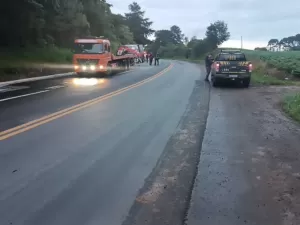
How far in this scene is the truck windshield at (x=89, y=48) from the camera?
83.3 ft

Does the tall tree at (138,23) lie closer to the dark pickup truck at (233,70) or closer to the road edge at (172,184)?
the dark pickup truck at (233,70)

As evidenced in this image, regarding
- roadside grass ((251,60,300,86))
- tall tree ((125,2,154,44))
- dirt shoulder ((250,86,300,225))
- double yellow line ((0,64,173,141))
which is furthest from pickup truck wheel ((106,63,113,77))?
tall tree ((125,2,154,44))

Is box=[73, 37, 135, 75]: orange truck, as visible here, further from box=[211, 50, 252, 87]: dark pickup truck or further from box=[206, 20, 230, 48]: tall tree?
box=[206, 20, 230, 48]: tall tree

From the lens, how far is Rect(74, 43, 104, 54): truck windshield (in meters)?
25.4

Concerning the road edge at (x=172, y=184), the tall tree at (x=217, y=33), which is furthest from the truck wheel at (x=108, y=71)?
the tall tree at (x=217, y=33)

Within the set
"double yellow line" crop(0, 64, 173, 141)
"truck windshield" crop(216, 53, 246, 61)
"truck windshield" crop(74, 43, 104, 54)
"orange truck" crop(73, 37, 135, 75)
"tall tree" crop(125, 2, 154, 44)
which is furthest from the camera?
"tall tree" crop(125, 2, 154, 44)

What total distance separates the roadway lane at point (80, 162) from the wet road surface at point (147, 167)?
0.02 meters

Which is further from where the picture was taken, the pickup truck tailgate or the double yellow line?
the pickup truck tailgate

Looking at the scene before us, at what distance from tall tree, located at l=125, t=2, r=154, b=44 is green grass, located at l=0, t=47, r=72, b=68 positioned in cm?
7511

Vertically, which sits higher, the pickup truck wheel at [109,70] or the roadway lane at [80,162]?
the pickup truck wheel at [109,70]

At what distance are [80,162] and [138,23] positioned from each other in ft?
369

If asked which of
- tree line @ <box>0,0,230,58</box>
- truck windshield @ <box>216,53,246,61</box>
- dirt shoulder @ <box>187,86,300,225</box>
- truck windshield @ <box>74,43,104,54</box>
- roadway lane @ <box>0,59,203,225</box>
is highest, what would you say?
tree line @ <box>0,0,230,58</box>

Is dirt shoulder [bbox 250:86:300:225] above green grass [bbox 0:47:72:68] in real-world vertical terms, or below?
below

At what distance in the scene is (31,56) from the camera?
31000 mm
